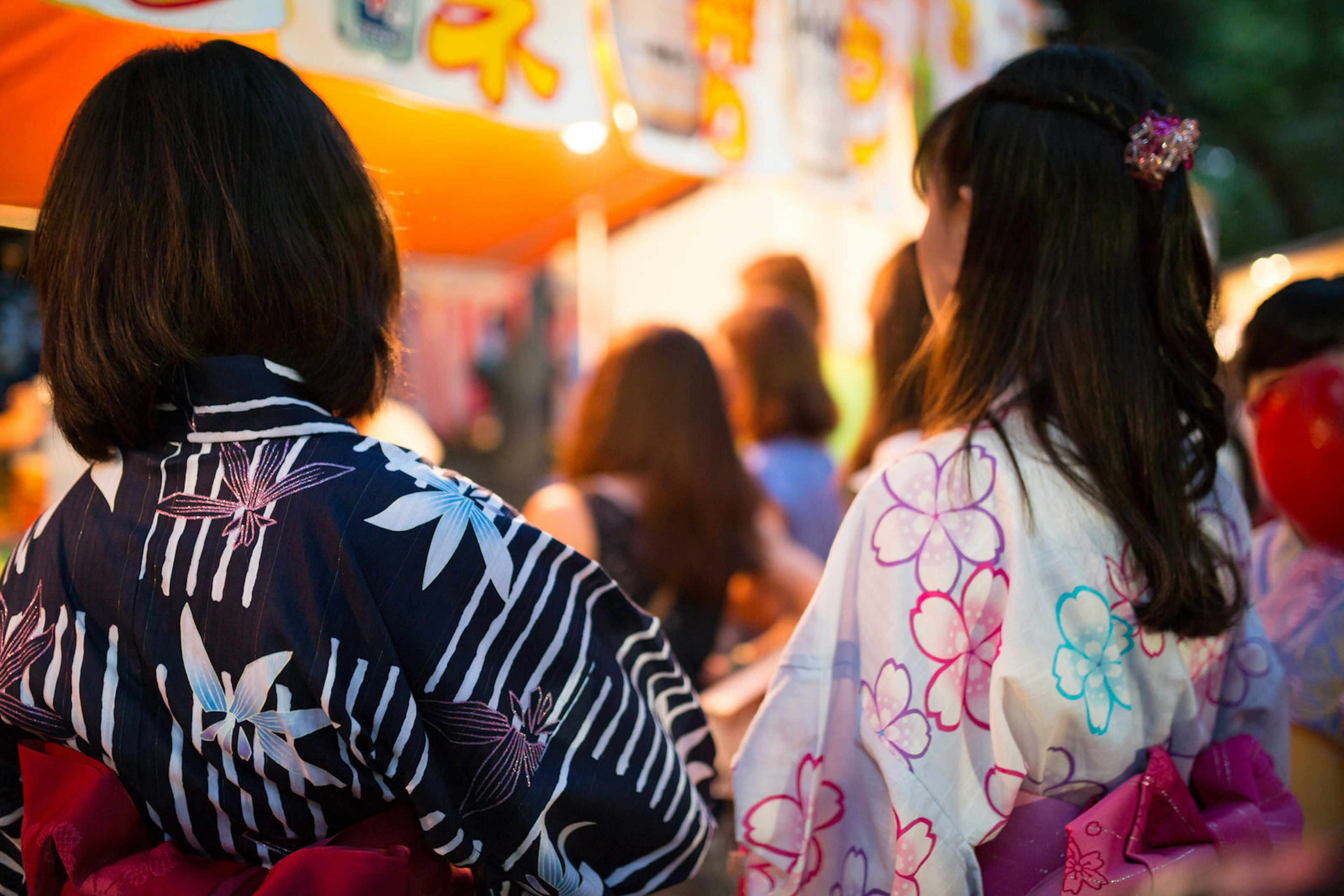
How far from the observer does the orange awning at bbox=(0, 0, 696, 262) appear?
1889mm

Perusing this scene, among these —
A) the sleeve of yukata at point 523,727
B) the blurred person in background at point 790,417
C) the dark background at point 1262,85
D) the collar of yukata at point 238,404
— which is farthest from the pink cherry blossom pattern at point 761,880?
the dark background at point 1262,85

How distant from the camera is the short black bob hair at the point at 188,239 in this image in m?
1.16

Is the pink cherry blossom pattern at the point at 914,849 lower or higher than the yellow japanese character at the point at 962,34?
lower

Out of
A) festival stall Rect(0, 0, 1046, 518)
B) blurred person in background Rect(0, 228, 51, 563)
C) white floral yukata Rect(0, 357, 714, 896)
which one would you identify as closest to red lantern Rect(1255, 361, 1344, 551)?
white floral yukata Rect(0, 357, 714, 896)

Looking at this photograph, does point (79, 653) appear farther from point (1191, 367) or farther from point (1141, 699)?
point (1191, 367)

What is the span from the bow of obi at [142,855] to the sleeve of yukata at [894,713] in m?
0.58

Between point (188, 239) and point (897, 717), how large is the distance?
1201 mm

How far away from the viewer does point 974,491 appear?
1396 mm

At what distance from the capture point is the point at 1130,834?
1.30 m

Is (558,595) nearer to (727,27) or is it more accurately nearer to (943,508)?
(943,508)

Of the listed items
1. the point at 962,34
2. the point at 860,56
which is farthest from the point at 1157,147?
the point at 962,34

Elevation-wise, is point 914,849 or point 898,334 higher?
point 898,334

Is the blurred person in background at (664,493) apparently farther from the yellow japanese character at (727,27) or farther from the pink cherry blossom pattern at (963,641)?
the pink cherry blossom pattern at (963,641)

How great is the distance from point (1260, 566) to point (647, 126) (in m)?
2.06
